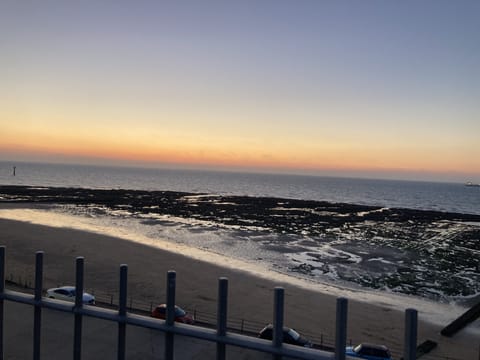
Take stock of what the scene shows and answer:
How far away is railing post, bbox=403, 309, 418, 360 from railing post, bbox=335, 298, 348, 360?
0.84ft

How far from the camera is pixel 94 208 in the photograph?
67812mm

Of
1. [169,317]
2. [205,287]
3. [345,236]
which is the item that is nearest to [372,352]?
[205,287]

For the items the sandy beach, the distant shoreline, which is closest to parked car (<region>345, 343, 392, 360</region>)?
the sandy beach

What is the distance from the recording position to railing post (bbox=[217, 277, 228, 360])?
2.00 metres

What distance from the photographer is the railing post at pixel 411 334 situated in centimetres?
168

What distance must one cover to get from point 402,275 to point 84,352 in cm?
3098

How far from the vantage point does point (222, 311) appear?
2035 millimetres

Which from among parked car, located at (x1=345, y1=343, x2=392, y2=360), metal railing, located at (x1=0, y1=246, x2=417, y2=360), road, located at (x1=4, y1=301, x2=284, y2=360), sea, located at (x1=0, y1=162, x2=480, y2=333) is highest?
metal railing, located at (x1=0, y1=246, x2=417, y2=360)

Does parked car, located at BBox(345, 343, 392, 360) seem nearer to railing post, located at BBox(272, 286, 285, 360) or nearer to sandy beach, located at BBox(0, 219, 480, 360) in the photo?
sandy beach, located at BBox(0, 219, 480, 360)

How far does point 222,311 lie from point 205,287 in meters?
23.5

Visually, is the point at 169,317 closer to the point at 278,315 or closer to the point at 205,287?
the point at 278,315

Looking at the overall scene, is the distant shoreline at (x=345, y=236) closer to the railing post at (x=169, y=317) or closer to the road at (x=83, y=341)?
the road at (x=83, y=341)

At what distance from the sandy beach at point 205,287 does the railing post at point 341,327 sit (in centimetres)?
1703

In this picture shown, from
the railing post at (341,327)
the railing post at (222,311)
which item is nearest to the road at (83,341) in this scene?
the railing post at (222,311)
